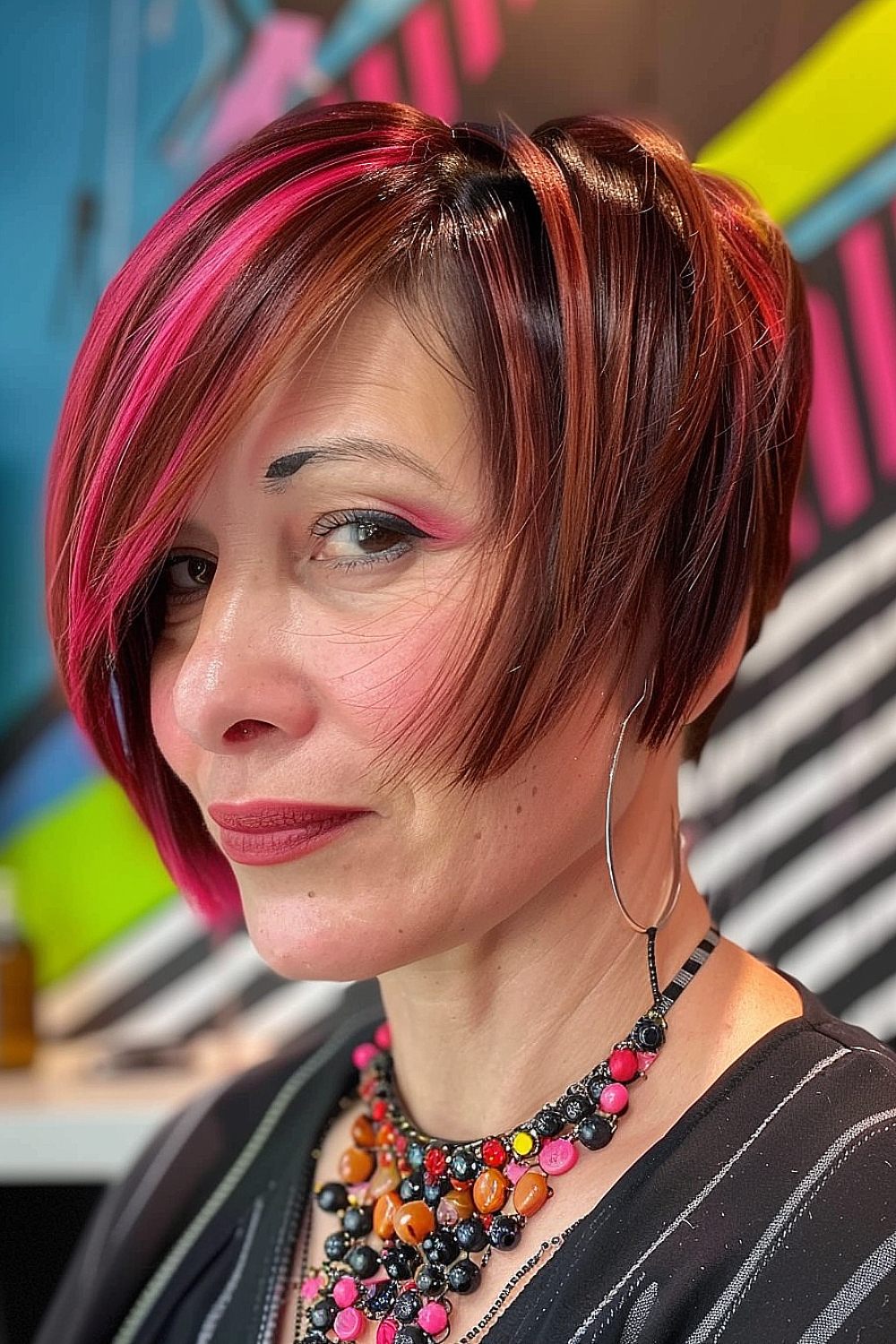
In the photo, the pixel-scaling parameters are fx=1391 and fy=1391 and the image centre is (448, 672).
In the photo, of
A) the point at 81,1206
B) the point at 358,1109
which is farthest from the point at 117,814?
the point at 358,1109

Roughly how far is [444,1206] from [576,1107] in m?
0.11

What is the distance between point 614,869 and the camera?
2.64 ft

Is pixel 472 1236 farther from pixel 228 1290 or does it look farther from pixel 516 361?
pixel 516 361

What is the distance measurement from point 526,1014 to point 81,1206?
1319 millimetres

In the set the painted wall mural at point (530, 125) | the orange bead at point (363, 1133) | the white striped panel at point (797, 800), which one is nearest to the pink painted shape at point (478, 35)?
the painted wall mural at point (530, 125)

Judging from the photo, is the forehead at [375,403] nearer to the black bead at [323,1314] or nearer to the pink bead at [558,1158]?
the pink bead at [558,1158]

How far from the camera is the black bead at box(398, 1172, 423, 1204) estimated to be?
866 millimetres

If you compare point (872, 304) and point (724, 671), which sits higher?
point (872, 304)

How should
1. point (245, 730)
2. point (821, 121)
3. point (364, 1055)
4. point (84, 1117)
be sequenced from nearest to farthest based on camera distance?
point (245, 730)
point (364, 1055)
point (84, 1117)
point (821, 121)

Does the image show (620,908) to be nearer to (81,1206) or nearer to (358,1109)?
(358,1109)

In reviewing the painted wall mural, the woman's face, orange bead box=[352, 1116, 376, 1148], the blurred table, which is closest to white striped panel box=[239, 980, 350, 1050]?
the painted wall mural

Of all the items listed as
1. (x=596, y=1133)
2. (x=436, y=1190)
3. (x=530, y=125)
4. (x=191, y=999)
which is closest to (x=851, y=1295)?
(x=596, y=1133)

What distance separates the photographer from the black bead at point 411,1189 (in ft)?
2.84

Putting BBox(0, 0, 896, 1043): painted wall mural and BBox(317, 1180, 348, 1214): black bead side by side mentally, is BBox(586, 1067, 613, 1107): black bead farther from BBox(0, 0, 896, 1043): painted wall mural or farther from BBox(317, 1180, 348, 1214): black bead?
BBox(0, 0, 896, 1043): painted wall mural
